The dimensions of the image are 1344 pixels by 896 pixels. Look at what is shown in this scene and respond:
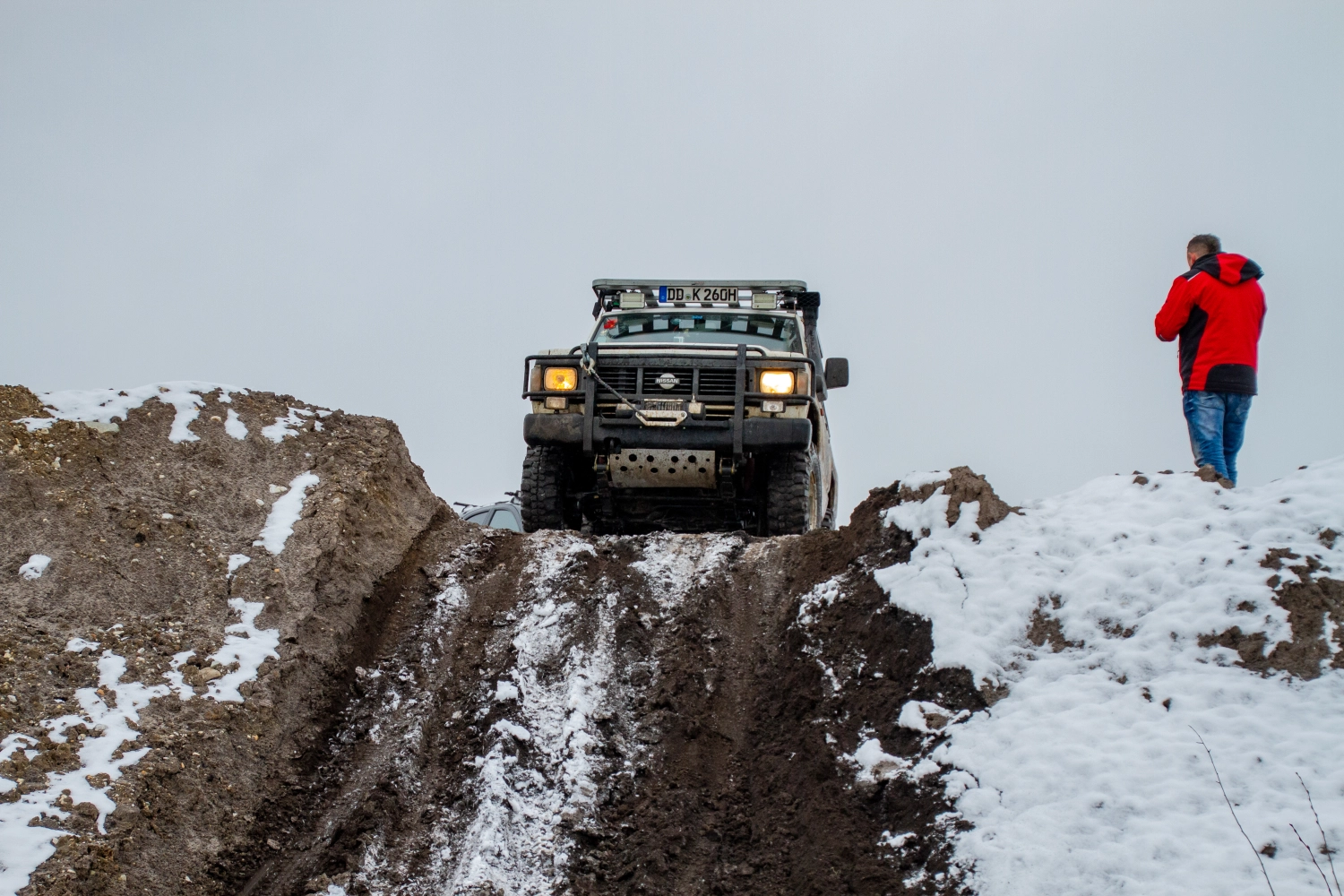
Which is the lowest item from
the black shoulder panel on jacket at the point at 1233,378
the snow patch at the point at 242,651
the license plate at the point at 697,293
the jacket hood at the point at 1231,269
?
the snow patch at the point at 242,651

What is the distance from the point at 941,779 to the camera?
147 inches

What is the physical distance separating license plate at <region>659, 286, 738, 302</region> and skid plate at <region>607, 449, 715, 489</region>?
2.19 metres

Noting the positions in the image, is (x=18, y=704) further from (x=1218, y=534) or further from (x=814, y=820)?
(x=1218, y=534)

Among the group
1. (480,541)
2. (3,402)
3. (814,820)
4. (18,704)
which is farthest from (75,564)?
(814,820)

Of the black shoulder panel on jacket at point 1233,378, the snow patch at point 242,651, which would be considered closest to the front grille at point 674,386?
the snow patch at point 242,651

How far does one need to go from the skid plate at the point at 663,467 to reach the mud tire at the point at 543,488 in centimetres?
48

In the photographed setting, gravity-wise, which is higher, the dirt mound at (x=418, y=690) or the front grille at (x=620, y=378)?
the front grille at (x=620, y=378)

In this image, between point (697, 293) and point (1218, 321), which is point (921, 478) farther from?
point (697, 293)

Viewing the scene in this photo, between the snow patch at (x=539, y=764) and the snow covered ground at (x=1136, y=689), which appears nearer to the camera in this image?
the snow covered ground at (x=1136, y=689)

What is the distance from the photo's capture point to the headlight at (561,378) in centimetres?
780

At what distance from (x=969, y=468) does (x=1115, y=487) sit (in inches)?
29.5

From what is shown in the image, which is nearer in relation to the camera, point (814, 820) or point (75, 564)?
point (814, 820)

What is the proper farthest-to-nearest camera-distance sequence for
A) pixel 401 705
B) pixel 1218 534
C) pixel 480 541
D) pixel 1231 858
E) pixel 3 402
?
pixel 480 541
pixel 3 402
pixel 401 705
pixel 1218 534
pixel 1231 858

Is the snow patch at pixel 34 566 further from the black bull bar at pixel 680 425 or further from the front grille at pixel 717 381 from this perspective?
the front grille at pixel 717 381
